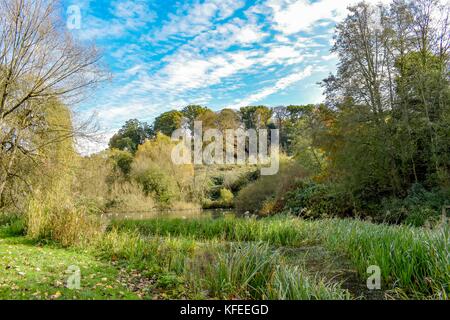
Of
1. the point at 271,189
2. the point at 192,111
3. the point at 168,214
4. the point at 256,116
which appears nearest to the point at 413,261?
the point at 271,189

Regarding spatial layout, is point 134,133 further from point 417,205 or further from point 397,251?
point 397,251

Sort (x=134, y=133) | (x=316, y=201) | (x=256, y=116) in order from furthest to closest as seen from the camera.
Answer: (x=134, y=133)
(x=256, y=116)
(x=316, y=201)

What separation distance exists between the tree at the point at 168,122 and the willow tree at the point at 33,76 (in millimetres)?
26657

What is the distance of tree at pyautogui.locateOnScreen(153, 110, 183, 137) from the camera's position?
38.6 metres

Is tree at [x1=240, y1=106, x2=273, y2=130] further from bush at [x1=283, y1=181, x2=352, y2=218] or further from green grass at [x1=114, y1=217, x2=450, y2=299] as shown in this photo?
green grass at [x1=114, y1=217, x2=450, y2=299]

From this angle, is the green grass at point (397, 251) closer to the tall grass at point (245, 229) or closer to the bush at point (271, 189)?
the tall grass at point (245, 229)

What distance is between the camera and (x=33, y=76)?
10398 millimetres

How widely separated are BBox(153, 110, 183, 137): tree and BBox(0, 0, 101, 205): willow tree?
87.5 ft

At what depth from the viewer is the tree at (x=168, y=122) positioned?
38594mm

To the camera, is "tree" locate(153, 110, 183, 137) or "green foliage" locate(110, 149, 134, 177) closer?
"green foliage" locate(110, 149, 134, 177)

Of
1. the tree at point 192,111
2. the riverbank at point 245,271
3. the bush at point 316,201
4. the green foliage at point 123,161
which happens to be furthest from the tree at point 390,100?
the tree at point 192,111

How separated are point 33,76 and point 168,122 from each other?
30.2 meters

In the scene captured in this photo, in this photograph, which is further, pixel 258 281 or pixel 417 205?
pixel 417 205

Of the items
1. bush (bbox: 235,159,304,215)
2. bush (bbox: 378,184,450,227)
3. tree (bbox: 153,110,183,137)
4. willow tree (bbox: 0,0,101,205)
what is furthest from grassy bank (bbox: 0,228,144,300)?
tree (bbox: 153,110,183,137)
